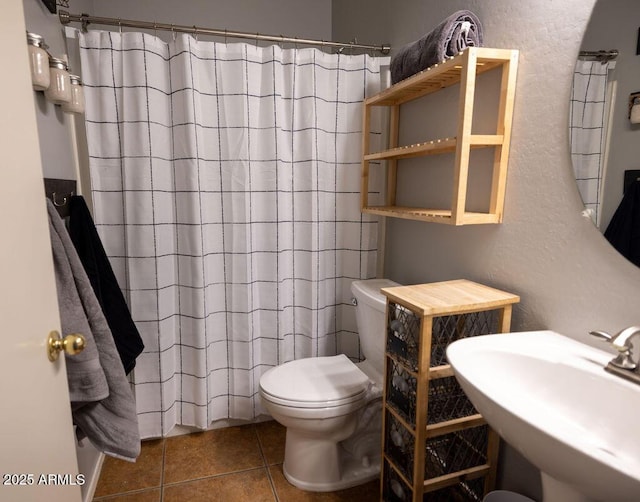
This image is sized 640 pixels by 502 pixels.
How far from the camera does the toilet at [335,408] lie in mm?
1475

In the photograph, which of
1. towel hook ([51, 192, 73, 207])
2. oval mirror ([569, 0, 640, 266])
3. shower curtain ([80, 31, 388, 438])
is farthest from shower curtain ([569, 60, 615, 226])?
towel hook ([51, 192, 73, 207])

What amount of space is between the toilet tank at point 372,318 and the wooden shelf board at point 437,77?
83 centimetres

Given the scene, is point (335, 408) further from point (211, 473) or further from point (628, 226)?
point (628, 226)

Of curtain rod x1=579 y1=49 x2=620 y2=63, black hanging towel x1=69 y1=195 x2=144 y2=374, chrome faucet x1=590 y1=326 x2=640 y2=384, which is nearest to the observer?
chrome faucet x1=590 y1=326 x2=640 y2=384

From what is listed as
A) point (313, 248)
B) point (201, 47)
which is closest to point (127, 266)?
point (313, 248)

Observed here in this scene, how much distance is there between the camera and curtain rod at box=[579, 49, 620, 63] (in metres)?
0.91

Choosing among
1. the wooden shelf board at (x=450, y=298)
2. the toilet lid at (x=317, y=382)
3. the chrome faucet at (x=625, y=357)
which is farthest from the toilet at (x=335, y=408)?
the chrome faucet at (x=625, y=357)

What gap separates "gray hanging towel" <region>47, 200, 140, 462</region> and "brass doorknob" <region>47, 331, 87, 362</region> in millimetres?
→ 298

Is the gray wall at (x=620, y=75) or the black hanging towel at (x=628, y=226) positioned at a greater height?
the gray wall at (x=620, y=75)

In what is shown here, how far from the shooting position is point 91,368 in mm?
1128

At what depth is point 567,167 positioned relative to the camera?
1045 millimetres

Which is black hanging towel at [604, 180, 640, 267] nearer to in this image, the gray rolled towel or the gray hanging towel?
the gray rolled towel

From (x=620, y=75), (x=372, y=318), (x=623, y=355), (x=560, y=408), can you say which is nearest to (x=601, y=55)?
(x=620, y=75)

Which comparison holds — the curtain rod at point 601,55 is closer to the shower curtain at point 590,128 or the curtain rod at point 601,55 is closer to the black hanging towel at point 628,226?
the shower curtain at point 590,128
